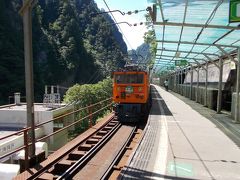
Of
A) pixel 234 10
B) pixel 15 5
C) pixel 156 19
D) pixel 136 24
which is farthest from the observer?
pixel 15 5

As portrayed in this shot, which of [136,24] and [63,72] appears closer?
[136,24]

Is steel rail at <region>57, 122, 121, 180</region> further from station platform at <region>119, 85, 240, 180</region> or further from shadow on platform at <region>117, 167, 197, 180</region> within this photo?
shadow on platform at <region>117, 167, 197, 180</region>

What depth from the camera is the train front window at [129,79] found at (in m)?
18.0

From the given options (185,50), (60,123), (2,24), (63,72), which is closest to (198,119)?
(185,50)

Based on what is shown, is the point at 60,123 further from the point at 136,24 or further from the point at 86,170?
the point at 86,170

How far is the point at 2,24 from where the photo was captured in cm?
9075

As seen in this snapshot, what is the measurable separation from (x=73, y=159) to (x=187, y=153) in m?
3.78

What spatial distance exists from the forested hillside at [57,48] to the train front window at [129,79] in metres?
53.6

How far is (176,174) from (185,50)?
637 inches

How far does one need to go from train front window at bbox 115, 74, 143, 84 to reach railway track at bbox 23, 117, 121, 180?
3.39 m

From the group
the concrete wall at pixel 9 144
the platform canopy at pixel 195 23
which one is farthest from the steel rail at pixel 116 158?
the concrete wall at pixel 9 144

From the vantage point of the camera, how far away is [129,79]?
1811 cm

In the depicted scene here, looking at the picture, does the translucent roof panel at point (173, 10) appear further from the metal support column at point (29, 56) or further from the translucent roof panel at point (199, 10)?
the metal support column at point (29, 56)

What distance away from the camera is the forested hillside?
3374 inches
